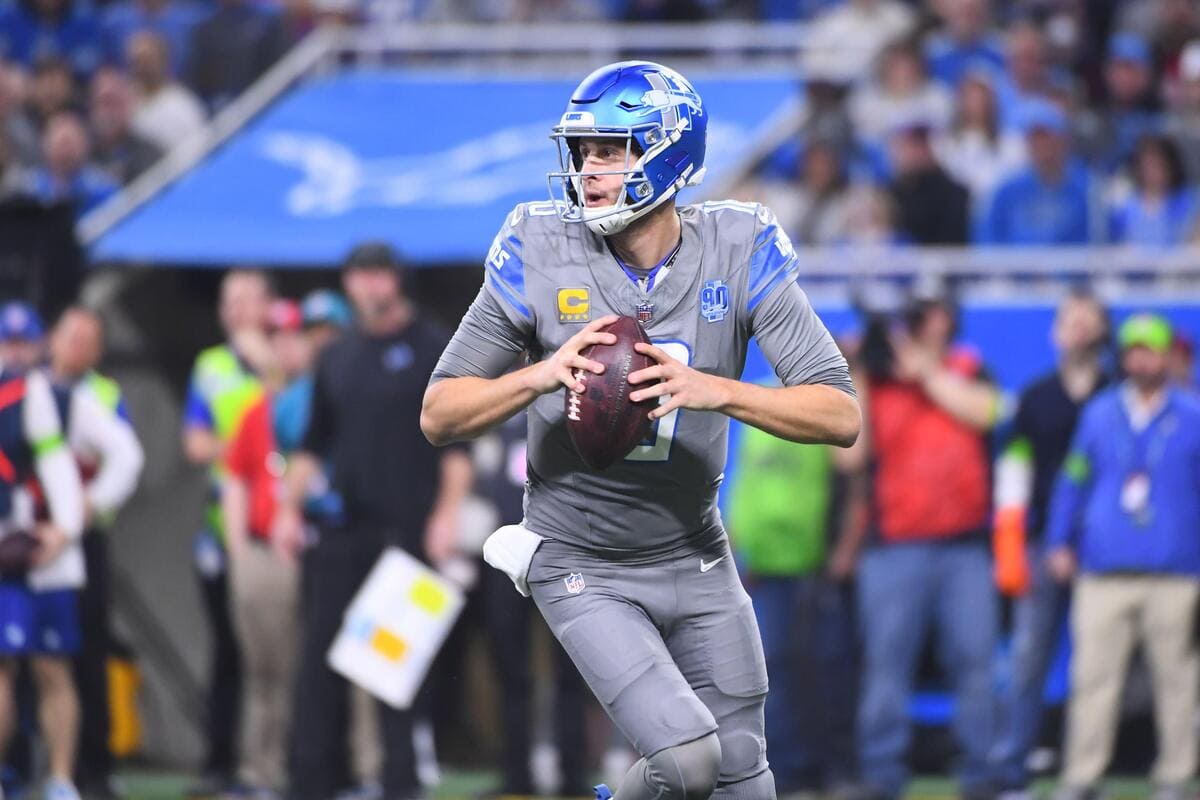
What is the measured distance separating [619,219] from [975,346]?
16.9ft

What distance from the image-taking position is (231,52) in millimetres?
13203

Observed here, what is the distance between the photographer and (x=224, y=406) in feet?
31.6

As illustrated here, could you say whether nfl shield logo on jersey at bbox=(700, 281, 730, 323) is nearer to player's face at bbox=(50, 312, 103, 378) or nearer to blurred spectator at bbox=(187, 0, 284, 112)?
player's face at bbox=(50, 312, 103, 378)

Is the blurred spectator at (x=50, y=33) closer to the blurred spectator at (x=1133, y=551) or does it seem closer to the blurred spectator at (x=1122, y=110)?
the blurred spectator at (x=1122, y=110)

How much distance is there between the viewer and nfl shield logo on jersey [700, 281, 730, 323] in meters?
5.00

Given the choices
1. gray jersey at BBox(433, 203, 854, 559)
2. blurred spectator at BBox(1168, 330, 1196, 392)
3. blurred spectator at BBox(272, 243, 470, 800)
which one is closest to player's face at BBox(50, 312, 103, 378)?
blurred spectator at BBox(272, 243, 470, 800)

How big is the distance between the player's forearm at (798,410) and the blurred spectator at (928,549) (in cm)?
394

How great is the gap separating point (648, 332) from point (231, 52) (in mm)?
8808

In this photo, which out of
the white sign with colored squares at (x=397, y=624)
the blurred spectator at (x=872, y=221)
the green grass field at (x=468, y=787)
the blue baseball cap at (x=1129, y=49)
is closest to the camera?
the white sign with colored squares at (x=397, y=624)

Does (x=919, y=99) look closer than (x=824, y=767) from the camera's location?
No

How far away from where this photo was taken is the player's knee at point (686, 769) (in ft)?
15.6

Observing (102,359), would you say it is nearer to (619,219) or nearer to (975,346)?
(975,346)

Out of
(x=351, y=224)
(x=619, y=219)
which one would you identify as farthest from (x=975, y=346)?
(x=619, y=219)

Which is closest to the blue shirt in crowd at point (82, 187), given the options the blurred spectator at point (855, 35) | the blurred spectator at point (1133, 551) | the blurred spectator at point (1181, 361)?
the blurred spectator at point (855, 35)
